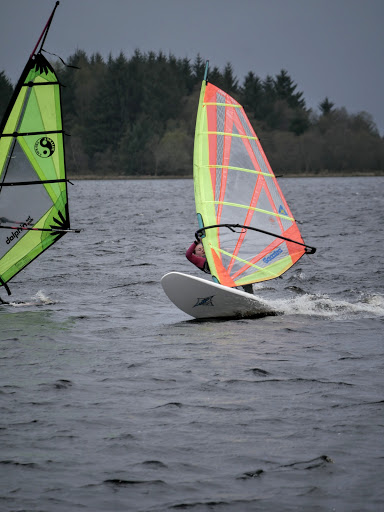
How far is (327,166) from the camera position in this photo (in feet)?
366

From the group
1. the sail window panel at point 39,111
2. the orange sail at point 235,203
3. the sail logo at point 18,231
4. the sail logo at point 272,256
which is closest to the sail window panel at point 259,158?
the orange sail at point 235,203

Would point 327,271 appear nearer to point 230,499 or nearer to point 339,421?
point 339,421

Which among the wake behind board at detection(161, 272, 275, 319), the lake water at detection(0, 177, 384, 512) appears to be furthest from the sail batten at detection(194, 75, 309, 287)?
the lake water at detection(0, 177, 384, 512)

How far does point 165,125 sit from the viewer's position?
388ft

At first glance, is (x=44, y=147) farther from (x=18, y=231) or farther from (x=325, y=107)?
(x=325, y=107)

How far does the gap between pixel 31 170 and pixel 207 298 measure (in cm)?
356

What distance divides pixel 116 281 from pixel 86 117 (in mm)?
101284

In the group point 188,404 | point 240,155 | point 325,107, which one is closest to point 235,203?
point 240,155

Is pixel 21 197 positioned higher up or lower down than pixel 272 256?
higher up

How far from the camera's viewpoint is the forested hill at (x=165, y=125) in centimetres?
10900

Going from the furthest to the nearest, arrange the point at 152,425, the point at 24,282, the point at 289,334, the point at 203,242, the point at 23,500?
the point at 24,282 < the point at 203,242 < the point at 289,334 < the point at 152,425 < the point at 23,500

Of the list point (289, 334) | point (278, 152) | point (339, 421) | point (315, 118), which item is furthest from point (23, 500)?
point (315, 118)

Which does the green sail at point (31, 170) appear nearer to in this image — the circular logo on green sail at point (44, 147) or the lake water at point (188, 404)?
the circular logo on green sail at point (44, 147)

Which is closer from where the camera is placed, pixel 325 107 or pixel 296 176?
pixel 296 176
